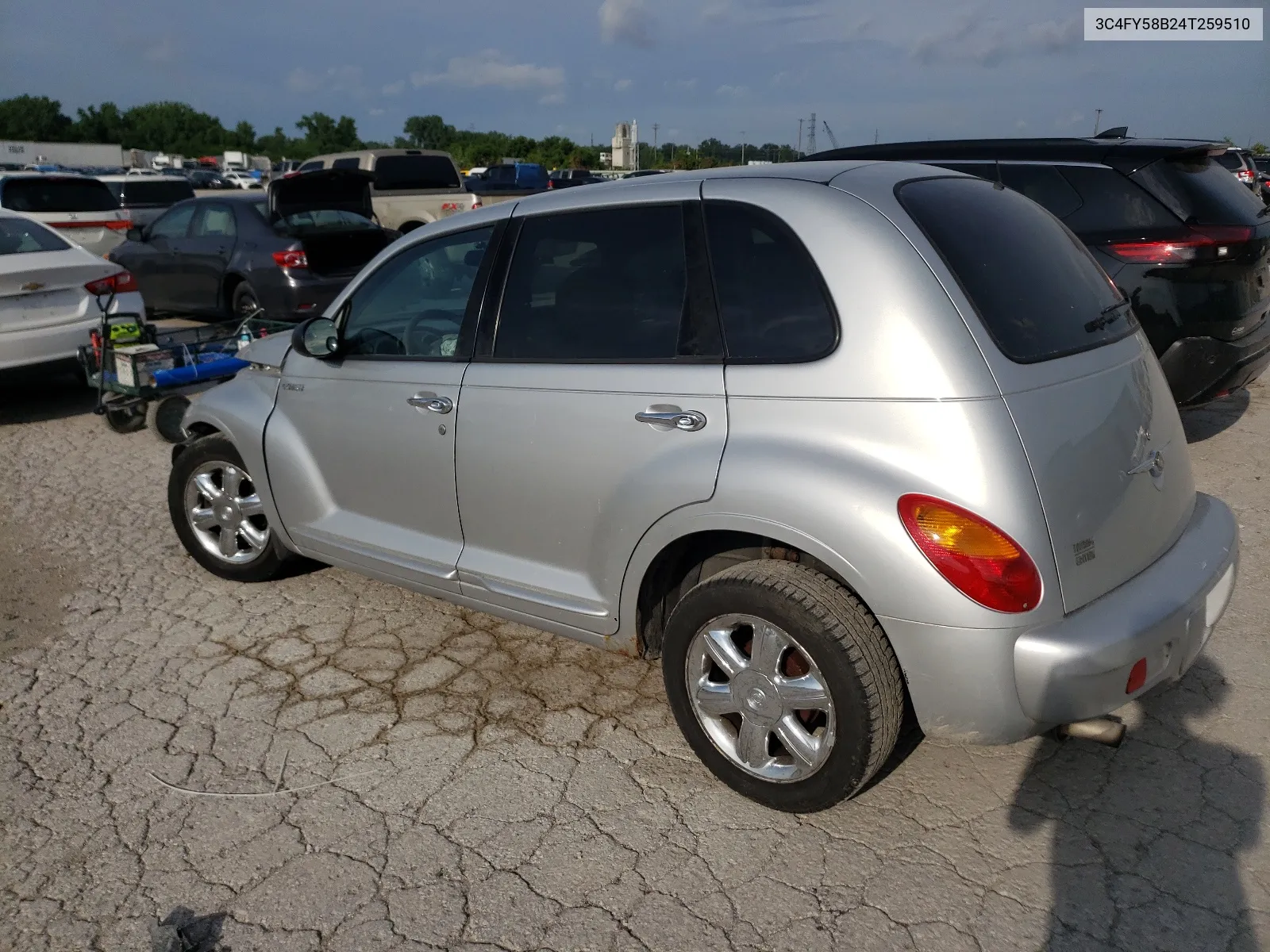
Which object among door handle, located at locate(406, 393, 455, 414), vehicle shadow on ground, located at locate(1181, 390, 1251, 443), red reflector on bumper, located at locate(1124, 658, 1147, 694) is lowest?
vehicle shadow on ground, located at locate(1181, 390, 1251, 443)

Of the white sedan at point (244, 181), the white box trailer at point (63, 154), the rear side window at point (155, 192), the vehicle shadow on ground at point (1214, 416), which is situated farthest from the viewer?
the white box trailer at point (63, 154)

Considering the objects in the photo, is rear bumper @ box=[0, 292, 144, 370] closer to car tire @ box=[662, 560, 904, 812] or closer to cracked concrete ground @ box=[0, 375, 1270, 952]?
cracked concrete ground @ box=[0, 375, 1270, 952]

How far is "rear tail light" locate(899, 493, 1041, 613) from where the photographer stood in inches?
101

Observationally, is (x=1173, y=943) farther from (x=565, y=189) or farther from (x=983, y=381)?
(x=565, y=189)

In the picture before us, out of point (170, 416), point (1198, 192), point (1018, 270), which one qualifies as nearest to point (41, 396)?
point (170, 416)

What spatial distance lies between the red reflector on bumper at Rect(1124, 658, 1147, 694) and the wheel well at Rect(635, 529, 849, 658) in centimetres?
92

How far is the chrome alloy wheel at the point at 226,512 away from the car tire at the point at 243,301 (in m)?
5.44

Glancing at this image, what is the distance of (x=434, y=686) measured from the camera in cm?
399

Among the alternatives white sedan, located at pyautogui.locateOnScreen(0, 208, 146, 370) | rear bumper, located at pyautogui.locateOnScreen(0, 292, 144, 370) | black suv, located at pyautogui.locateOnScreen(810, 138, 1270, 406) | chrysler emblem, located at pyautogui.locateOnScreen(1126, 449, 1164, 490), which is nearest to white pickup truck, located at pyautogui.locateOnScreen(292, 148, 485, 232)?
white sedan, located at pyautogui.locateOnScreen(0, 208, 146, 370)

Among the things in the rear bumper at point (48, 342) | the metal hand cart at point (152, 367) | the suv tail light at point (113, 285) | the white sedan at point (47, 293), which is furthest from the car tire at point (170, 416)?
the suv tail light at point (113, 285)

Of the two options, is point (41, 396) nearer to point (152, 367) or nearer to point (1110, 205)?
point (152, 367)

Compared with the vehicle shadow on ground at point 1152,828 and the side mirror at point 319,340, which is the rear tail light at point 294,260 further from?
the vehicle shadow on ground at point 1152,828

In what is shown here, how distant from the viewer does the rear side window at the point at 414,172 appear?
16.5 meters

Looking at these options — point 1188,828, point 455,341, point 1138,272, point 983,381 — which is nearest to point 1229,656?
point 1188,828
